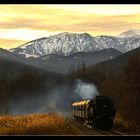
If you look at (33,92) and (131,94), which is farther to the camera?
(33,92)

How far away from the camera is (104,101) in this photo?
Result: 144 ft

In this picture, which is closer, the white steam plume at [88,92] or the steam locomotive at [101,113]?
the steam locomotive at [101,113]

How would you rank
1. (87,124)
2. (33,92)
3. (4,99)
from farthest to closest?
(33,92), (4,99), (87,124)

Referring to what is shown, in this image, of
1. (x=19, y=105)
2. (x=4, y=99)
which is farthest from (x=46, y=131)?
(x=19, y=105)

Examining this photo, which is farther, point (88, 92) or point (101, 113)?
point (88, 92)

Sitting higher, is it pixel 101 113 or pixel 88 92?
pixel 88 92

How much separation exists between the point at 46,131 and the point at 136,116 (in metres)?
19.3

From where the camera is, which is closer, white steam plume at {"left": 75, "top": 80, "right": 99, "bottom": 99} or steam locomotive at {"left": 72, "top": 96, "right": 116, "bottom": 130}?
steam locomotive at {"left": 72, "top": 96, "right": 116, "bottom": 130}

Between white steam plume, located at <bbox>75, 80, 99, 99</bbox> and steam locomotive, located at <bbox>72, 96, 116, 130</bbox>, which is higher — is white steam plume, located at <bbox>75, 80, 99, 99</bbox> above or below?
above

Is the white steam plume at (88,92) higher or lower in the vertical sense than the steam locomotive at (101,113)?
higher
